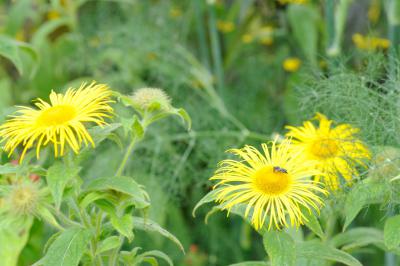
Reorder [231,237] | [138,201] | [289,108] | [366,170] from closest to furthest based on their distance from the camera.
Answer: [138,201]
[366,170]
[289,108]
[231,237]

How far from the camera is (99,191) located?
0.81 meters

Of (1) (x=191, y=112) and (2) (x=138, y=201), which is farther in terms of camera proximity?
(1) (x=191, y=112)

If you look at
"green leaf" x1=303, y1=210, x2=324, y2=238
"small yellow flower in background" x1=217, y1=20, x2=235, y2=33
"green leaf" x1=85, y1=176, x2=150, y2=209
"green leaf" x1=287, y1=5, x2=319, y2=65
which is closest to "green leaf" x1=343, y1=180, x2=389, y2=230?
"green leaf" x1=303, y1=210, x2=324, y2=238

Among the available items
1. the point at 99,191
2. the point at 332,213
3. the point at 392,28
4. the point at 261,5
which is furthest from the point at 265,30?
the point at 99,191

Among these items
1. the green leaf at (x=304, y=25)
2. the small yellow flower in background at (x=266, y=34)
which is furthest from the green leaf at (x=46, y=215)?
the small yellow flower in background at (x=266, y=34)

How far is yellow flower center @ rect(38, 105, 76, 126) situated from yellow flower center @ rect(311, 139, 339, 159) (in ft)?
1.13

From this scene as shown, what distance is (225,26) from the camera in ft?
6.40

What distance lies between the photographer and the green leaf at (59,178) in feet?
2.45

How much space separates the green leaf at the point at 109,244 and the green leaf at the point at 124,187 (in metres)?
0.05

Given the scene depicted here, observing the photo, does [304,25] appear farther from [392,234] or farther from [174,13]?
[392,234]

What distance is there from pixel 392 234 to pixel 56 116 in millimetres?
419

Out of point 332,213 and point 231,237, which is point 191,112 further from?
point 332,213

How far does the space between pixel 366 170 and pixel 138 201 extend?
314 millimetres

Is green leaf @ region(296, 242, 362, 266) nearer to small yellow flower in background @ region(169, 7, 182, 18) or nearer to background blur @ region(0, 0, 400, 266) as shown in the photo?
background blur @ region(0, 0, 400, 266)
